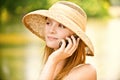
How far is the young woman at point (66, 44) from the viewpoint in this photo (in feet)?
4.37

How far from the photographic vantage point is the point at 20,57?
13.9 ft

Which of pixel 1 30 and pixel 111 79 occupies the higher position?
pixel 1 30

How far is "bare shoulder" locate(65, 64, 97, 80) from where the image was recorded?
1.36m

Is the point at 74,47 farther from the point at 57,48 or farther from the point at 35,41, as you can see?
the point at 35,41

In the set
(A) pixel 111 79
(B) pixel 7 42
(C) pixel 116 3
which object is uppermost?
(C) pixel 116 3

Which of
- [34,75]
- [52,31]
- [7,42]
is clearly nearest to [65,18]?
[52,31]

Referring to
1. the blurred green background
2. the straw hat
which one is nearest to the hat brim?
the straw hat

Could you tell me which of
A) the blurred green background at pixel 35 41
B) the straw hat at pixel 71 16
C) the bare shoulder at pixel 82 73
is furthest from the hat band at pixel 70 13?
the blurred green background at pixel 35 41

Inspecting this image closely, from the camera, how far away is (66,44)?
1.35 m

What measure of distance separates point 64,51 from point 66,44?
1.1 inches

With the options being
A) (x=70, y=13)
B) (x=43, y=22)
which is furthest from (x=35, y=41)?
(x=70, y=13)

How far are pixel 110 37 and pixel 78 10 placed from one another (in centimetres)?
280

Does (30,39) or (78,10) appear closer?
(78,10)

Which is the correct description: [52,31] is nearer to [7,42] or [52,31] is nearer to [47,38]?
[47,38]
